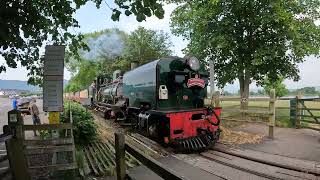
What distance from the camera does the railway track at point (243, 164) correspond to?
25.8ft

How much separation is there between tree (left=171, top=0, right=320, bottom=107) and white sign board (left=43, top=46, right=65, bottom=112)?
32.4ft

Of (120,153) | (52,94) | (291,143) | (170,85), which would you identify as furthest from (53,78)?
(291,143)

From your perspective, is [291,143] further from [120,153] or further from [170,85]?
[120,153]

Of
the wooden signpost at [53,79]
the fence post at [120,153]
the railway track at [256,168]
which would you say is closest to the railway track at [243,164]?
the railway track at [256,168]

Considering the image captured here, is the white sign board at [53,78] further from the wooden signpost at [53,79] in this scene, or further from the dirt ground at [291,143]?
the dirt ground at [291,143]

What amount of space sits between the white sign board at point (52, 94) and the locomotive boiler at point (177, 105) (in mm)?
3311

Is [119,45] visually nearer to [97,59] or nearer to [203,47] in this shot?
[97,59]

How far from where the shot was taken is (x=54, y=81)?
823cm

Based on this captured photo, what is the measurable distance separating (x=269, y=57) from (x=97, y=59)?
2648 centimetres

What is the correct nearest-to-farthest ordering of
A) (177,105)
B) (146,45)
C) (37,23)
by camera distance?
(37,23)
(177,105)
(146,45)

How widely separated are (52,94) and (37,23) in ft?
5.01

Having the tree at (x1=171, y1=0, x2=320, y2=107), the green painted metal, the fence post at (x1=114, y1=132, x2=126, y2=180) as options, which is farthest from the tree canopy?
the fence post at (x1=114, y1=132, x2=126, y2=180)

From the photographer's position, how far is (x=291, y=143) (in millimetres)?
11656

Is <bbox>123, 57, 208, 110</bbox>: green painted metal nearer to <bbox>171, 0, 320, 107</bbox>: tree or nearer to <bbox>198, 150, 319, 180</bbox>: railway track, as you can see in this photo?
<bbox>198, 150, 319, 180</bbox>: railway track
